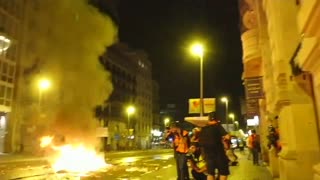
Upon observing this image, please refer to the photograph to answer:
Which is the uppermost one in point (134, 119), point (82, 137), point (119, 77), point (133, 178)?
point (119, 77)

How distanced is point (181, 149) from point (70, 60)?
2217 centimetres

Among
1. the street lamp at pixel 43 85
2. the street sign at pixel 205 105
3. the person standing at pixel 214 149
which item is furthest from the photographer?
the street lamp at pixel 43 85

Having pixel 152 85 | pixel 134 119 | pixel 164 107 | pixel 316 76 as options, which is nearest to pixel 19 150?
pixel 316 76

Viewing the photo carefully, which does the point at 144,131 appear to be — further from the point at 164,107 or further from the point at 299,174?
the point at 299,174

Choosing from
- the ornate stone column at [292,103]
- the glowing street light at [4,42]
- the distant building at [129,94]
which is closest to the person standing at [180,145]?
the ornate stone column at [292,103]

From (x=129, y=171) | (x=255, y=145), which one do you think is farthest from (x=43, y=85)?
(x=255, y=145)

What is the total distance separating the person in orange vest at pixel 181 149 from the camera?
33.9 feet

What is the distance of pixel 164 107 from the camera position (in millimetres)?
116062

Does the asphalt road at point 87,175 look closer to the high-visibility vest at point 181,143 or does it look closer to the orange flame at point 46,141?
the high-visibility vest at point 181,143

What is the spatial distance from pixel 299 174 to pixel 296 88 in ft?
6.29

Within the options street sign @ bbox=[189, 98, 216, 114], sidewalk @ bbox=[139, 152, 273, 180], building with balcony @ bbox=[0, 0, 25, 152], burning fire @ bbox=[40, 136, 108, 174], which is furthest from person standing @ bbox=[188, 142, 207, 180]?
building with balcony @ bbox=[0, 0, 25, 152]

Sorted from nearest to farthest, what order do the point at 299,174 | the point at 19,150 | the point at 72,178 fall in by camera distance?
1. the point at 299,174
2. the point at 72,178
3. the point at 19,150

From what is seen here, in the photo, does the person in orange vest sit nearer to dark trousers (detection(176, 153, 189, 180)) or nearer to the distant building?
dark trousers (detection(176, 153, 189, 180))

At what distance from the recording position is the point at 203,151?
8148mm
